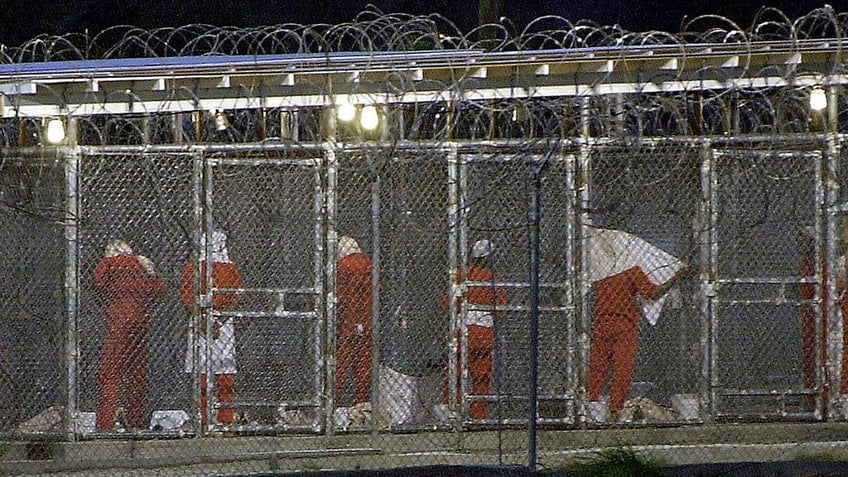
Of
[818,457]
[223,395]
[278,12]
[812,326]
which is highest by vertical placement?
[278,12]

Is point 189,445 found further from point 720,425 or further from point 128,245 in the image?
point 720,425

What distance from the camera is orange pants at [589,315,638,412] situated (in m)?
7.78

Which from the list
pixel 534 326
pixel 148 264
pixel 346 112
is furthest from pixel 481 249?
pixel 148 264

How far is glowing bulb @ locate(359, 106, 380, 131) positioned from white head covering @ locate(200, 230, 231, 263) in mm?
1091

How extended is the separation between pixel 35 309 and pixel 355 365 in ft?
6.43

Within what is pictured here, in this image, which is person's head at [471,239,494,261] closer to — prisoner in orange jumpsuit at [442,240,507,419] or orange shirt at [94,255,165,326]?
prisoner in orange jumpsuit at [442,240,507,419]

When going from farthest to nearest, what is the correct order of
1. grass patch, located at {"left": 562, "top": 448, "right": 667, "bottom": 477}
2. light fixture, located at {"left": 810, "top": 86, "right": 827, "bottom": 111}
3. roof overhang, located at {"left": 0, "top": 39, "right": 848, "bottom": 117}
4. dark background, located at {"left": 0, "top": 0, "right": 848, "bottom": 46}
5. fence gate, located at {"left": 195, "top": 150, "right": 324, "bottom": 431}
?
dark background, located at {"left": 0, "top": 0, "right": 848, "bottom": 46} < fence gate, located at {"left": 195, "top": 150, "right": 324, "bottom": 431} < light fixture, located at {"left": 810, "top": 86, "right": 827, "bottom": 111} < roof overhang, located at {"left": 0, "top": 39, "right": 848, "bottom": 117} < grass patch, located at {"left": 562, "top": 448, "right": 667, "bottom": 477}

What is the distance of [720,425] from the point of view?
7.72 m

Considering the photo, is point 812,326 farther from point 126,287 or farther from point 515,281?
point 126,287

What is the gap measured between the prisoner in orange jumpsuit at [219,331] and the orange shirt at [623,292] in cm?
221

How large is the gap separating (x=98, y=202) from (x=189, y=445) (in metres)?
1.56

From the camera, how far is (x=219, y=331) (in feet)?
25.6

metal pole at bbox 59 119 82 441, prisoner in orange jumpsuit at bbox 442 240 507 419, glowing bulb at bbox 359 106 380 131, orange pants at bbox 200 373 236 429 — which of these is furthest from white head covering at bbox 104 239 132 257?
prisoner in orange jumpsuit at bbox 442 240 507 419

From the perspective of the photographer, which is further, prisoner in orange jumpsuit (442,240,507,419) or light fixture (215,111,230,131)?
light fixture (215,111,230,131)
